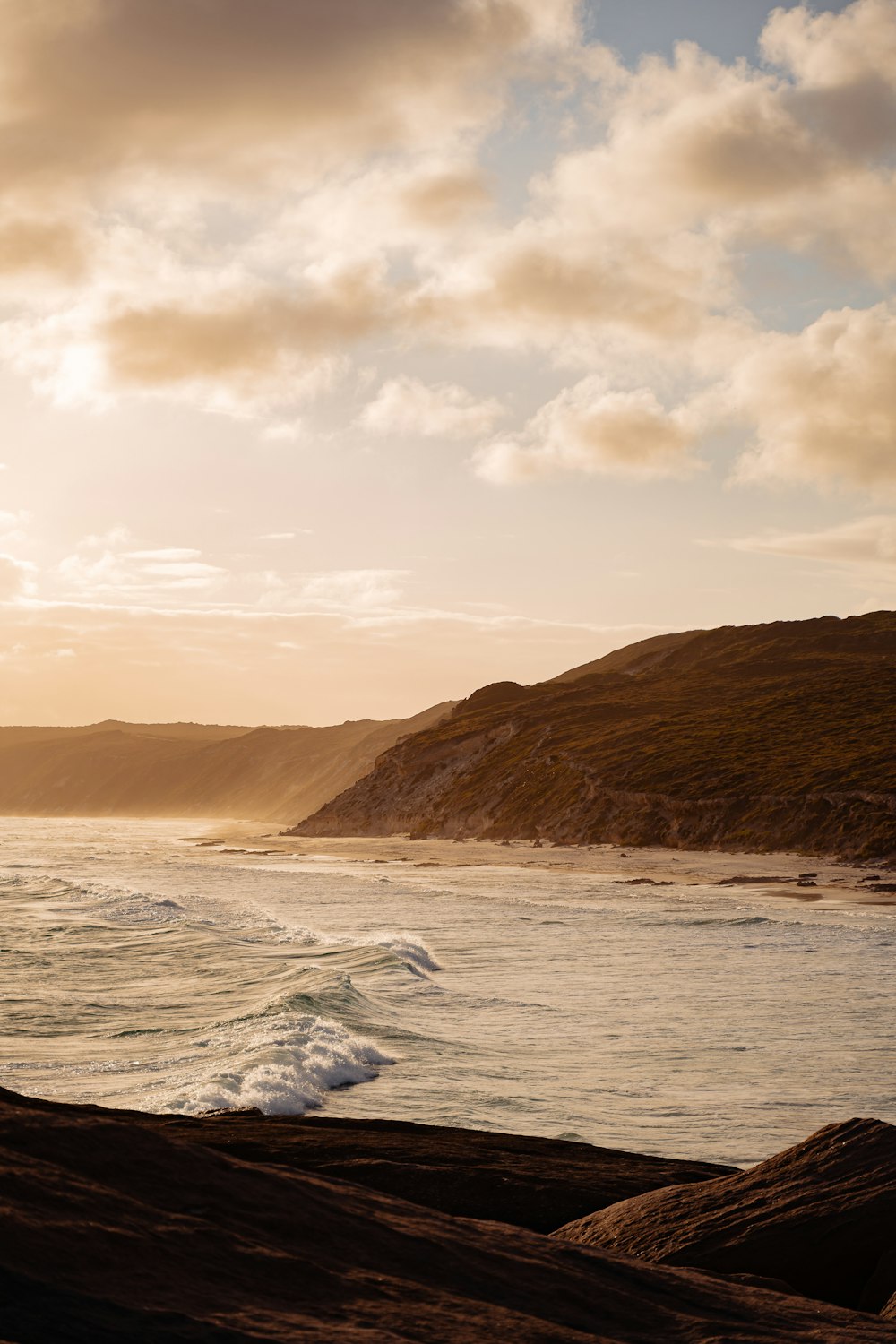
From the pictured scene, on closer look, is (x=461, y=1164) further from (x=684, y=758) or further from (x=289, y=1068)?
(x=684, y=758)

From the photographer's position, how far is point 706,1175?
834cm

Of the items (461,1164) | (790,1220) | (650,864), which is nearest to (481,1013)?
(461,1164)

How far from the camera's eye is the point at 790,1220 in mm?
6684

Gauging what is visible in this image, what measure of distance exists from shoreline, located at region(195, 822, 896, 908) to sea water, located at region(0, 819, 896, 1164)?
4.74 metres

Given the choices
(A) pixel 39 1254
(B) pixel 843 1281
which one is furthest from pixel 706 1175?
(A) pixel 39 1254

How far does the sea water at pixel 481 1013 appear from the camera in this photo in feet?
41.7

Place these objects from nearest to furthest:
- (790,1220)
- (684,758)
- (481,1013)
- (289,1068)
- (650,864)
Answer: (790,1220)
(289,1068)
(481,1013)
(650,864)
(684,758)

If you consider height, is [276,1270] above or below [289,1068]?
above

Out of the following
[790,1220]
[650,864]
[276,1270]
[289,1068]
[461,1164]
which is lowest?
[650,864]

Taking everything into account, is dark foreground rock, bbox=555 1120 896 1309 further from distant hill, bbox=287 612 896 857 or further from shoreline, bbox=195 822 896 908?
distant hill, bbox=287 612 896 857

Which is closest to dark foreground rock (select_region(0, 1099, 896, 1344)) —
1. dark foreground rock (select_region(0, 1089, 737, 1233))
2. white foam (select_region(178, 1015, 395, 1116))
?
dark foreground rock (select_region(0, 1089, 737, 1233))

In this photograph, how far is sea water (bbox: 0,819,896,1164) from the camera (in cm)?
1272

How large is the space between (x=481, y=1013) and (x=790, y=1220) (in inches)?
496

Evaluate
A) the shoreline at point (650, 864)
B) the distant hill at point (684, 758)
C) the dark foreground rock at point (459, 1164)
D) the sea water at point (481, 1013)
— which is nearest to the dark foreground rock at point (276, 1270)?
the dark foreground rock at point (459, 1164)
